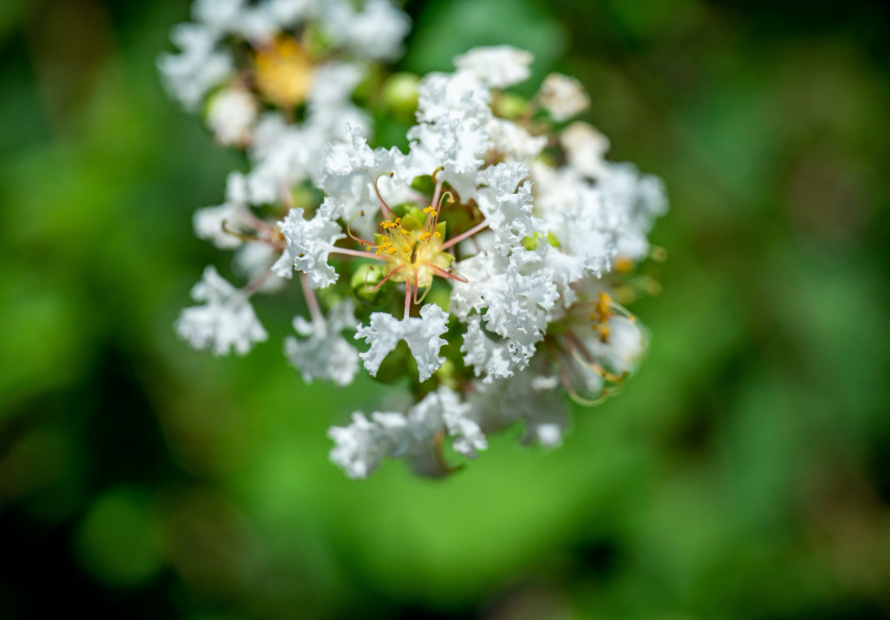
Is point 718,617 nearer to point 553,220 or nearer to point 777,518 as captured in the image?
point 777,518

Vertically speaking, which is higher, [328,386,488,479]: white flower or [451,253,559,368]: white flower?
[451,253,559,368]: white flower

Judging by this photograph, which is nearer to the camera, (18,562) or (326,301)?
(326,301)

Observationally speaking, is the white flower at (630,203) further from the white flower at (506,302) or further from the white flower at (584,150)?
the white flower at (506,302)

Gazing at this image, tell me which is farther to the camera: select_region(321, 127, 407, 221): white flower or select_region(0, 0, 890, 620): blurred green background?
select_region(0, 0, 890, 620): blurred green background

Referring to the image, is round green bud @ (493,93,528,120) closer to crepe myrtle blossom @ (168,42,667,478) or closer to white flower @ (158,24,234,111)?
crepe myrtle blossom @ (168,42,667,478)

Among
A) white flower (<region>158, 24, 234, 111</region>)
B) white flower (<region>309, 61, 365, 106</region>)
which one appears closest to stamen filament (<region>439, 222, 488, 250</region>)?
white flower (<region>309, 61, 365, 106</region>)

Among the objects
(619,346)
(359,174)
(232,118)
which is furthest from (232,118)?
(619,346)

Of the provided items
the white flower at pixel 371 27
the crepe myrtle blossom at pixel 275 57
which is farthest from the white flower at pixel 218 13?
the white flower at pixel 371 27

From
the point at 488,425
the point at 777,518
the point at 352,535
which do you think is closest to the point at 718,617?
the point at 777,518
